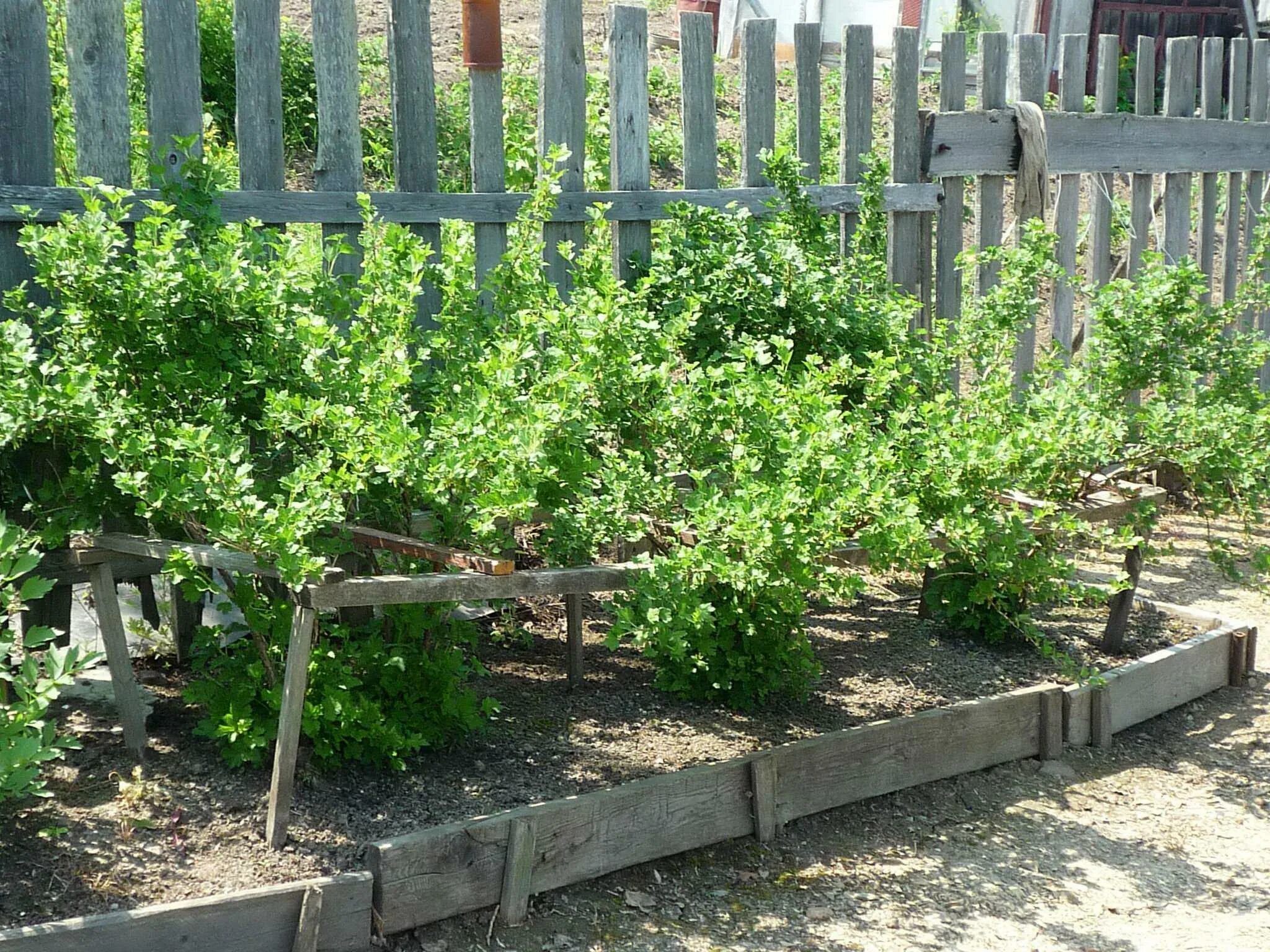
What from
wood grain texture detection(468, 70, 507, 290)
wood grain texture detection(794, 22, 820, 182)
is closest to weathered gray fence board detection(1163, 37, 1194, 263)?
wood grain texture detection(794, 22, 820, 182)

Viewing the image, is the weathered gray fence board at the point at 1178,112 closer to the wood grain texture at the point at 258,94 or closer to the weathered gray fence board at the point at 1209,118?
the weathered gray fence board at the point at 1209,118

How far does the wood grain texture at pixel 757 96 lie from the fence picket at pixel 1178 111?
2.85 m

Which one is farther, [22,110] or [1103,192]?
[1103,192]

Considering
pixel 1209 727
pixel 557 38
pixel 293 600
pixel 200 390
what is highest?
pixel 557 38

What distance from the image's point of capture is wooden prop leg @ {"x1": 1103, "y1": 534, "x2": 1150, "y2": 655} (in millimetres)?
4914

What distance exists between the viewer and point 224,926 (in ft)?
9.54

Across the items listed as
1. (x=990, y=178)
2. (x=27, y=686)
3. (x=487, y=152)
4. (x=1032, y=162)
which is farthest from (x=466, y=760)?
(x=1032, y=162)

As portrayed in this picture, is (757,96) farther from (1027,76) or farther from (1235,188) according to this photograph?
(1235,188)

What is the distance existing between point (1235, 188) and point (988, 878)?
5398mm

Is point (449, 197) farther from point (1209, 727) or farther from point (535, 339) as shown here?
point (1209, 727)

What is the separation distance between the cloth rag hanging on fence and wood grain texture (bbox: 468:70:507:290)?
8.78 feet

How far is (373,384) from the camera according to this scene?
332 cm

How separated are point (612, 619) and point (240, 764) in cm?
184

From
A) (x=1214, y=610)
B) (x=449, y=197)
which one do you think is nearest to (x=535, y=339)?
(x=449, y=197)
